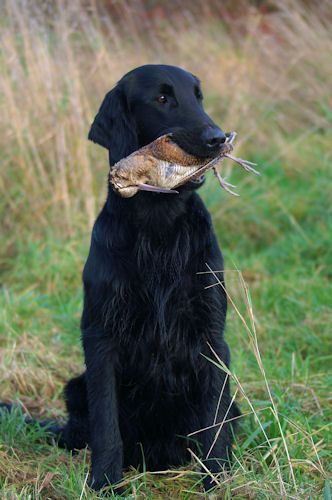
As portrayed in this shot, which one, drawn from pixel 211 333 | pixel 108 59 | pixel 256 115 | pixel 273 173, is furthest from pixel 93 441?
pixel 256 115

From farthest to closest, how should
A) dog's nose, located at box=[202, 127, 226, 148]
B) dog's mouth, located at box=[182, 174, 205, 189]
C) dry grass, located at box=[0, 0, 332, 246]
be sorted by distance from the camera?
dry grass, located at box=[0, 0, 332, 246]
dog's mouth, located at box=[182, 174, 205, 189]
dog's nose, located at box=[202, 127, 226, 148]

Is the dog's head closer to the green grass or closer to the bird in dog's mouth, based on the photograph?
the bird in dog's mouth

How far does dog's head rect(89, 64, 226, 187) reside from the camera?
2.66 m

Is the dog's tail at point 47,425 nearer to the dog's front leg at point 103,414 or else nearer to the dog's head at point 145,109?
the dog's front leg at point 103,414

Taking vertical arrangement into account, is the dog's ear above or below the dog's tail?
above

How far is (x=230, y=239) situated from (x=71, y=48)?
64.9 inches

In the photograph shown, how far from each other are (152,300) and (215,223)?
119 inches

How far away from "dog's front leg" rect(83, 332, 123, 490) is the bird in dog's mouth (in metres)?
0.53

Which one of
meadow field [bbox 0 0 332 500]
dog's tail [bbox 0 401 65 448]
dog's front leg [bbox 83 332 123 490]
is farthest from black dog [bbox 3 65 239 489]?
dog's tail [bbox 0 401 65 448]

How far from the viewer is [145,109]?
2701 mm

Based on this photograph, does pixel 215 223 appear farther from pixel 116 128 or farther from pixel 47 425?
pixel 116 128

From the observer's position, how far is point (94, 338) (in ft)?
8.81

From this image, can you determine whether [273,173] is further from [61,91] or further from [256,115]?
[61,91]

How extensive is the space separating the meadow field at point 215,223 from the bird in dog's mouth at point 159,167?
0.34 meters
